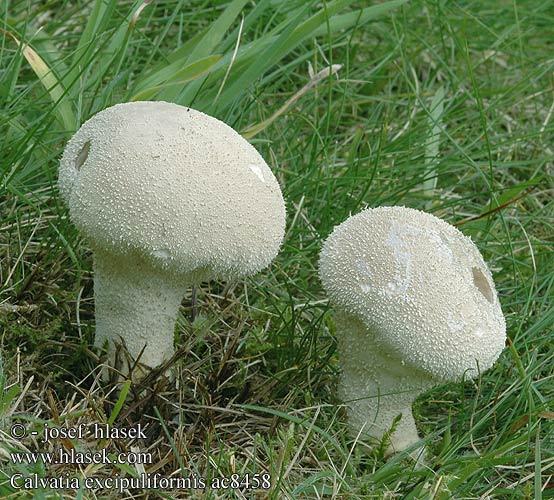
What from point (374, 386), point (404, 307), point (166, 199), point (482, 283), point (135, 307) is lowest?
point (374, 386)

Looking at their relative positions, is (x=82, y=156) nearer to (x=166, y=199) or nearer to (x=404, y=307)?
(x=166, y=199)

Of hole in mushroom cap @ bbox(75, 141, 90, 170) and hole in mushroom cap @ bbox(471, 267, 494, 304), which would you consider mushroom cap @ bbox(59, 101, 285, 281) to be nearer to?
hole in mushroom cap @ bbox(75, 141, 90, 170)

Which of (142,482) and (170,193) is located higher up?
(170,193)

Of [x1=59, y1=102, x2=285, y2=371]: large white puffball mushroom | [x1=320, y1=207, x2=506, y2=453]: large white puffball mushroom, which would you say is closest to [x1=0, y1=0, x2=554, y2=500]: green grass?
[x1=320, y1=207, x2=506, y2=453]: large white puffball mushroom

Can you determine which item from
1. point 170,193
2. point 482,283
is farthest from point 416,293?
point 170,193

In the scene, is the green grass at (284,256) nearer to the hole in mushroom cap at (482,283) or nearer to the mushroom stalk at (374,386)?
the mushroom stalk at (374,386)
